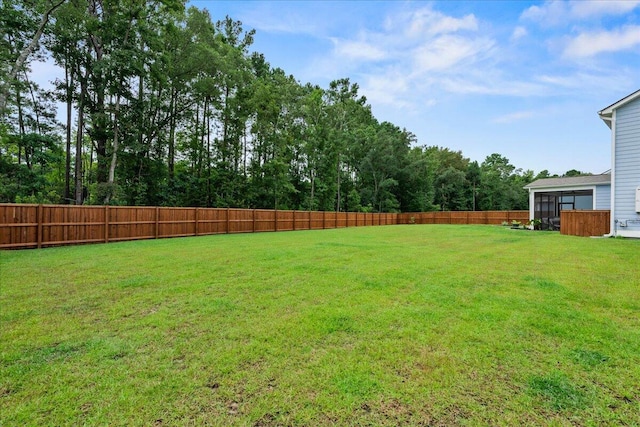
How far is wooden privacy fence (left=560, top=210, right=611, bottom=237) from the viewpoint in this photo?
12.0 metres

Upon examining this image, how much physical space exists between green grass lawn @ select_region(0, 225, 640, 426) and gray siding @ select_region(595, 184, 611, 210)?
12996 millimetres

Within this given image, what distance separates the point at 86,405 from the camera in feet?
5.87

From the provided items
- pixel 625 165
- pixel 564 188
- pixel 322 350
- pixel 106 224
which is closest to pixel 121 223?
pixel 106 224

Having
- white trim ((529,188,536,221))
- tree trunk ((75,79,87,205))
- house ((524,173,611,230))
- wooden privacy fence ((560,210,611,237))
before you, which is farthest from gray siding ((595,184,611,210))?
tree trunk ((75,79,87,205))

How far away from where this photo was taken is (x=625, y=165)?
11164mm

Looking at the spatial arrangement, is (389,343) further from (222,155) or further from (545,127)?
(545,127)

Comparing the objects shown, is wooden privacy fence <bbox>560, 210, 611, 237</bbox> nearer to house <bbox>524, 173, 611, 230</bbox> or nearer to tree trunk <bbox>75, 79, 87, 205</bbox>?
house <bbox>524, 173, 611, 230</bbox>

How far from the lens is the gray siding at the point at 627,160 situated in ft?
36.0

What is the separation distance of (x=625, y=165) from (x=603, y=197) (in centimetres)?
431

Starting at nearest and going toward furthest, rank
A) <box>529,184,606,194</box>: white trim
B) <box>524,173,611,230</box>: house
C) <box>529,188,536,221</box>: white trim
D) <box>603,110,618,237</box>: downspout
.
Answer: <box>603,110,618,237</box>: downspout → <box>524,173,611,230</box>: house → <box>529,184,606,194</box>: white trim → <box>529,188,536,221</box>: white trim

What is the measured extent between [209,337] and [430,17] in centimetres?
1252

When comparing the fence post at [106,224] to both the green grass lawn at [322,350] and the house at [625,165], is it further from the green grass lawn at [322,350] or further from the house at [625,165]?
the house at [625,165]

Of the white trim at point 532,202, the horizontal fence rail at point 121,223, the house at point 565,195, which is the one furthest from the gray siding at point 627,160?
the horizontal fence rail at point 121,223

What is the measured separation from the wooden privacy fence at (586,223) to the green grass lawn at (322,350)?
942cm
